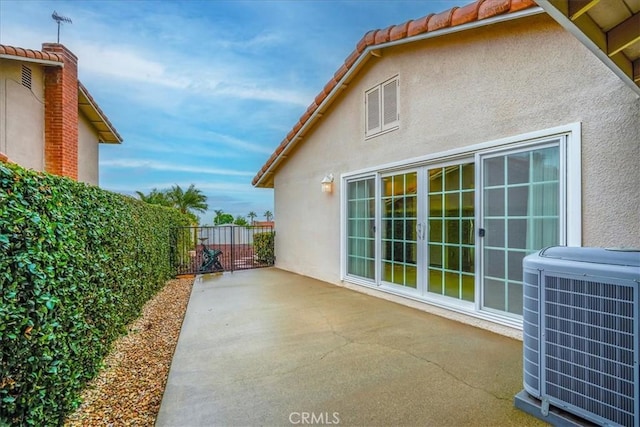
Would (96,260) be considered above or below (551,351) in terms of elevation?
above

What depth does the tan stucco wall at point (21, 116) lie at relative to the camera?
7422mm

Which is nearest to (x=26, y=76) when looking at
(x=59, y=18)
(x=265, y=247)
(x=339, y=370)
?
(x=59, y=18)

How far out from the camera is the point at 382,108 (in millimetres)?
6473

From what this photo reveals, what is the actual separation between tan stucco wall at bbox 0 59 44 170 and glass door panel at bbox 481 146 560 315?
9.56m

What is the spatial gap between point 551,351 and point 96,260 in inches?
173

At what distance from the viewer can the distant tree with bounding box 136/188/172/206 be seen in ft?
57.4

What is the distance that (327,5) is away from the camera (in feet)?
31.5

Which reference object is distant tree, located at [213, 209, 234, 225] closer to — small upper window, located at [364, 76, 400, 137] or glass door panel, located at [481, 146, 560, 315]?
small upper window, located at [364, 76, 400, 137]

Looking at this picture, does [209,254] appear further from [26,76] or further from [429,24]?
[429,24]

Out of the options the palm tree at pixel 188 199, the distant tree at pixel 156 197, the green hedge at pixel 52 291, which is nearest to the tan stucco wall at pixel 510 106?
the green hedge at pixel 52 291

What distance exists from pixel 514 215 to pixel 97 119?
1256cm

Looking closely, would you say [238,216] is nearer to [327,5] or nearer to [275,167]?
[275,167]

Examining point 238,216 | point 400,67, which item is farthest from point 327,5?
point 238,216

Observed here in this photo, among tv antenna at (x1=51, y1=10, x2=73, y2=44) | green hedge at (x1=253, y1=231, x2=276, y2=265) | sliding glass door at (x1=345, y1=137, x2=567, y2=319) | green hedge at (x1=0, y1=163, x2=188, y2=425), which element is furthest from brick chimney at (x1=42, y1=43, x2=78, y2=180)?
sliding glass door at (x1=345, y1=137, x2=567, y2=319)
